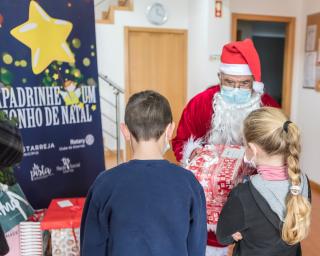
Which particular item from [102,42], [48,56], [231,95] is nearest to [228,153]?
[231,95]

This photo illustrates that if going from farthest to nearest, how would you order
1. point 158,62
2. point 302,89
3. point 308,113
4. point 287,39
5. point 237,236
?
point 158,62, point 287,39, point 302,89, point 308,113, point 237,236

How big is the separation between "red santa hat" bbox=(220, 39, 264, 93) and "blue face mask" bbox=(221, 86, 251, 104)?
51mm

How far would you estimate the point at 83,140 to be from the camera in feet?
7.74

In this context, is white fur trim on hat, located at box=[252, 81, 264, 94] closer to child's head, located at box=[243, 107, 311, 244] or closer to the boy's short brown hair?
child's head, located at box=[243, 107, 311, 244]

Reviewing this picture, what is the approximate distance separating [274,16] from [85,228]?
3.85m

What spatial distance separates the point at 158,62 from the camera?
15.1 feet

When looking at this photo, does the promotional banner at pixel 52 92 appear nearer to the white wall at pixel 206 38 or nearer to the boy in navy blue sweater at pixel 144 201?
the boy in navy blue sweater at pixel 144 201

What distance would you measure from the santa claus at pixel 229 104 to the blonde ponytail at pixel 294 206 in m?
0.47

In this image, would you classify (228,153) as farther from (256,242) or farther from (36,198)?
(36,198)

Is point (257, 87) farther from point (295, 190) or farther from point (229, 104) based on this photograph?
point (295, 190)

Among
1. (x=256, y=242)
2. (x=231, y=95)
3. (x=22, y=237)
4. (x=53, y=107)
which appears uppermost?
(x=231, y=95)

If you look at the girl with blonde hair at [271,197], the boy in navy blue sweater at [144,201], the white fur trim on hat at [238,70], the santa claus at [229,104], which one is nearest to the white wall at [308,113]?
the santa claus at [229,104]

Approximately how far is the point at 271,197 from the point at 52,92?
1.60 metres

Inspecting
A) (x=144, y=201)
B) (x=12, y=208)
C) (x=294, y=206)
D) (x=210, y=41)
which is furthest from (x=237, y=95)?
(x=210, y=41)
